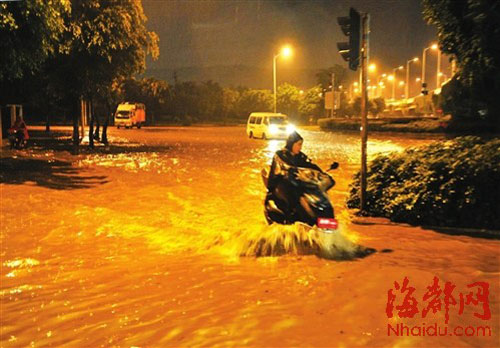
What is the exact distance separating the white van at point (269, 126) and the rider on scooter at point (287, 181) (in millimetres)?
28544

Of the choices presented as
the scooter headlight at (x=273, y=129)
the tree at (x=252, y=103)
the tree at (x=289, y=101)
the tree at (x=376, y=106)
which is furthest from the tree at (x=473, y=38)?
the tree at (x=252, y=103)

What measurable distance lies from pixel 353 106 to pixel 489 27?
66006mm

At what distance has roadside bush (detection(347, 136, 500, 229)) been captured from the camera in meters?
8.56

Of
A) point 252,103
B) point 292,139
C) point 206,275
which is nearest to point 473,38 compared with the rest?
point 292,139

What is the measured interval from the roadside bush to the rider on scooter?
2.72m

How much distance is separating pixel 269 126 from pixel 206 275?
30.0m

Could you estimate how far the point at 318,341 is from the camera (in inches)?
175

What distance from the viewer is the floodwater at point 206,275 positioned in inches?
187

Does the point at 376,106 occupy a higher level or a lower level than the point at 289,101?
lower

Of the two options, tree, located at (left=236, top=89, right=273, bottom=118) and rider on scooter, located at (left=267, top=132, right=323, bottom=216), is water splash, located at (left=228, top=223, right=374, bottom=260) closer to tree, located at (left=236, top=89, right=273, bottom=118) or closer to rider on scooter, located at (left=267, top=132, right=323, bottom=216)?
rider on scooter, located at (left=267, top=132, right=323, bottom=216)

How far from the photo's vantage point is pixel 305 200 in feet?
Answer: 23.1

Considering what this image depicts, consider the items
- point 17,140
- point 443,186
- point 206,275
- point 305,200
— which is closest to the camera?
point 206,275

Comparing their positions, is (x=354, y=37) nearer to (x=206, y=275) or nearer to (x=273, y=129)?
(x=206, y=275)

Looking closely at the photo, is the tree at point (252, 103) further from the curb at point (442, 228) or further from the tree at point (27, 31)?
the curb at point (442, 228)
